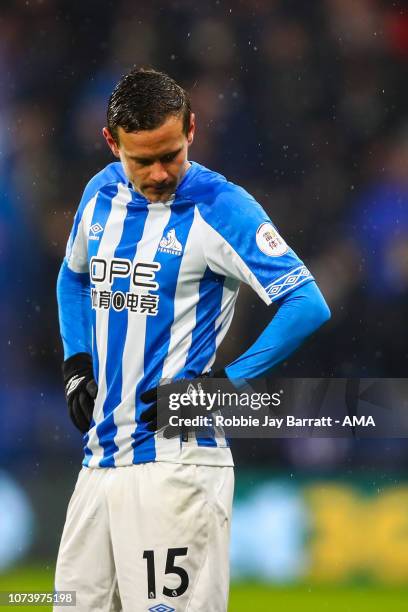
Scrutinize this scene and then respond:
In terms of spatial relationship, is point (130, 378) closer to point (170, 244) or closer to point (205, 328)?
point (205, 328)

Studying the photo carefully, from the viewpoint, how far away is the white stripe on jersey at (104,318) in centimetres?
286

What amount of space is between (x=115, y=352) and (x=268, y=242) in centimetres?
47

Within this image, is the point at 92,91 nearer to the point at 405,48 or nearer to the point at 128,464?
the point at 405,48

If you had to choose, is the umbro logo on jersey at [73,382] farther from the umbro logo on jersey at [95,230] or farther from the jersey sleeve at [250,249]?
the jersey sleeve at [250,249]

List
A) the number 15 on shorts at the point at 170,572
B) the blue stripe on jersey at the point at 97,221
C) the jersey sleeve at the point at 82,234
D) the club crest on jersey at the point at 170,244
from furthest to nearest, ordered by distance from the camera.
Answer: the jersey sleeve at the point at 82,234 → the blue stripe on jersey at the point at 97,221 → the club crest on jersey at the point at 170,244 → the number 15 on shorts at the point at 170,572

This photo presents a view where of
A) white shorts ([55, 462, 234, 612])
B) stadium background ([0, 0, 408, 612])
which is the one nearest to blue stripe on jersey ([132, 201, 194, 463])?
white shorts ([55, 462, 234, 612])

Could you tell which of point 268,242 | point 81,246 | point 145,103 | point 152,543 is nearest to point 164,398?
point 152,543

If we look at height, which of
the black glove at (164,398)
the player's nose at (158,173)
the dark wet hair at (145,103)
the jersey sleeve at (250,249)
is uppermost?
the dark wet hair at (145,103)

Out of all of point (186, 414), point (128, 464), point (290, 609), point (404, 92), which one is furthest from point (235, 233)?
point (404, 92)

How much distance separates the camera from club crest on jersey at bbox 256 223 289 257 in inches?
109

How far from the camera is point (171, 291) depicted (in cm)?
280

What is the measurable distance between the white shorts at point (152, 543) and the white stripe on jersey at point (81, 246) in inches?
25.1

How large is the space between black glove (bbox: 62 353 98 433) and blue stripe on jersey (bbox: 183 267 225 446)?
29 centimetres

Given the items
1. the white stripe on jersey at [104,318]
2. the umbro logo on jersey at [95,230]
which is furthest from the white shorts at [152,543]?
the umbro logo on jersey at [95,230]
